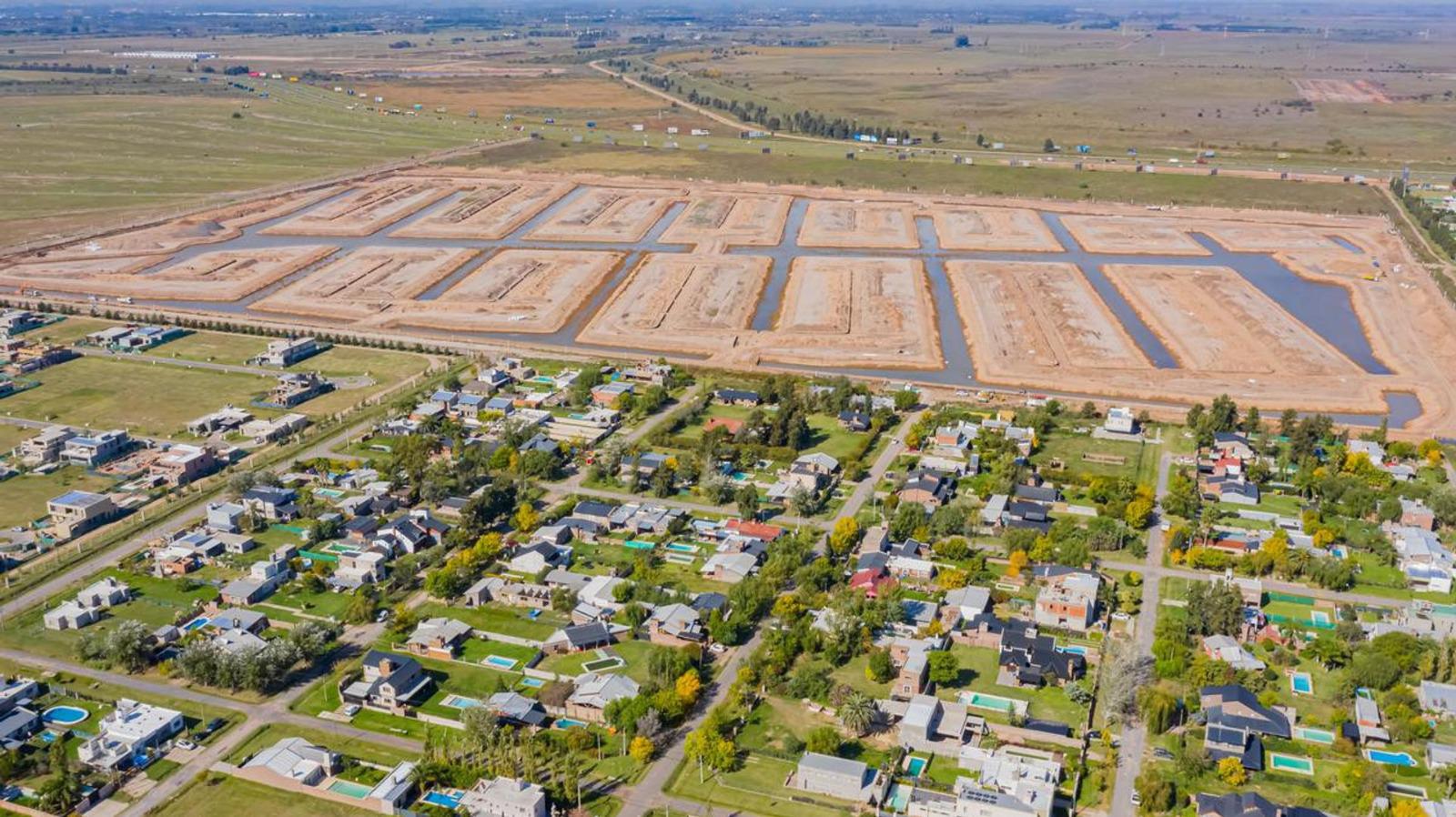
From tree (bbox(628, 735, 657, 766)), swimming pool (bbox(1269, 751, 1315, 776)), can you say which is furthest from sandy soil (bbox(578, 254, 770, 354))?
swimming pool (bbox(1269, 751, 1315, 776))

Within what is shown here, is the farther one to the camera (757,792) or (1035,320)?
(1035,320)

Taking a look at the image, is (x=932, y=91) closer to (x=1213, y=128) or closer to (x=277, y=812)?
(x=1213, y=128)

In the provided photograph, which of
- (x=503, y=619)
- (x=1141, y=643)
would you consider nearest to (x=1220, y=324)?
(x=1141, y=643)

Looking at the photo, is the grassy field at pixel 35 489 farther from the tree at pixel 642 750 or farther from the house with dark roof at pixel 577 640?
the tree at pixel 642 750

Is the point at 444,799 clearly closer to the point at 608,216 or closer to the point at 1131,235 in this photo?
the point at 608,216

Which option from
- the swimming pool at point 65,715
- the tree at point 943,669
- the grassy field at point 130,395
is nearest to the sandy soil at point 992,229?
the grassy field at point 130,395

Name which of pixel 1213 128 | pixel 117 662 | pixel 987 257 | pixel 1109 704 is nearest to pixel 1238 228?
pixel 987 257
